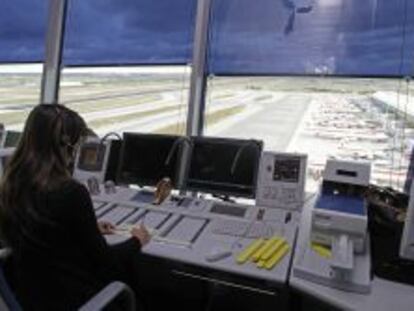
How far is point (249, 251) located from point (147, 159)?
107cm

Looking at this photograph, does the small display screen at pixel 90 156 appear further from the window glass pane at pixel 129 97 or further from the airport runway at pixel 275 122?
the airport runway at pixel 275 122

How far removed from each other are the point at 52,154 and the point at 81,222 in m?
0.26

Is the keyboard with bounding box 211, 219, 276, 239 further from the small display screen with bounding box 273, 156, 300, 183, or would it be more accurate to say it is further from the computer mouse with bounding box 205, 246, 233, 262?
the small display screen with bounding box 273, 156, 300, 183

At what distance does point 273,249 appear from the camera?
1887 mm

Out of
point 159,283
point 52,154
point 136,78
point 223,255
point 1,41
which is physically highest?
point 1,41

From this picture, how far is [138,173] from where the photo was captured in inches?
108

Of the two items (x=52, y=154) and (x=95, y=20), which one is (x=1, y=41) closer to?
(x=95, y=20)

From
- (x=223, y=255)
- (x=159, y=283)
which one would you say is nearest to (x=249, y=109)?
(x=159, y=283)

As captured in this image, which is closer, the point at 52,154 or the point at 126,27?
the point at 52,154

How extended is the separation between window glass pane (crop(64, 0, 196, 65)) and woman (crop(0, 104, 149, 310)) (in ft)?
6.36

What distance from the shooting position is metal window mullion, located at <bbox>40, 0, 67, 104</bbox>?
3758 mm

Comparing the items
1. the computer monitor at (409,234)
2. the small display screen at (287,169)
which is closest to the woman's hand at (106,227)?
the small display screen at (287,169)

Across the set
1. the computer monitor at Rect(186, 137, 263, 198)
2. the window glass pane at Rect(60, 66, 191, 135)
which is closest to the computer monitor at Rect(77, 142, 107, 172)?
the window glass pane at Rect(60, 66, 191, 135)

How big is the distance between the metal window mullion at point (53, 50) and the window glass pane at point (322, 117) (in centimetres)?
140
